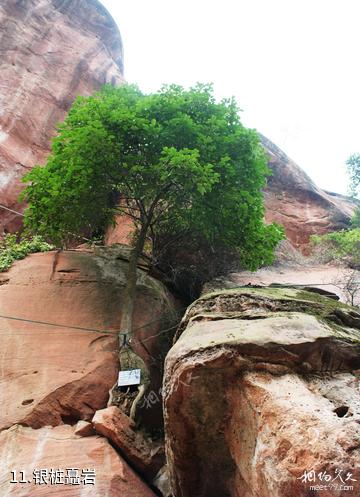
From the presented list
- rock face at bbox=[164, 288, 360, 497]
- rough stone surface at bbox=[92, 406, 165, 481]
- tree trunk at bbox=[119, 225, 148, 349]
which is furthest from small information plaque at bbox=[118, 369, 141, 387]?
rock face at bbox=[164, 288, 360, 497]

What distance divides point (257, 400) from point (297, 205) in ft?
56.7

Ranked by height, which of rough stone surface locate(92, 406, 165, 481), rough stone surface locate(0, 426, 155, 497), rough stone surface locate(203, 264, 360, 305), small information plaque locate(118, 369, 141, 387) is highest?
rough stone surface locate(203, 264, 360, 305)

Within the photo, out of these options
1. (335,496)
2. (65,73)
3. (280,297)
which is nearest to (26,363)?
(280,297)

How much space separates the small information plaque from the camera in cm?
717

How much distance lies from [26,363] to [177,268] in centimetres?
501

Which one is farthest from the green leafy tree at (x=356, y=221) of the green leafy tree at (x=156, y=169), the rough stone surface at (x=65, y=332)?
the rough stone surface at (x=65, y=332)

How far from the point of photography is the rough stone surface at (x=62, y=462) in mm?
5254

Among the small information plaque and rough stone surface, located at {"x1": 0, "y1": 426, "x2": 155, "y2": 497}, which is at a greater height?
the small information plaque

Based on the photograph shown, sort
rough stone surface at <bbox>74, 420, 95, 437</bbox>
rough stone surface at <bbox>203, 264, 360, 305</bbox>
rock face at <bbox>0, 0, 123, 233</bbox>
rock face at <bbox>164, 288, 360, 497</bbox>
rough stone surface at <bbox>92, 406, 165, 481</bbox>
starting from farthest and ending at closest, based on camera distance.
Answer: rock face at <bbox>0, 0, 123, 233</bbox> < rough stone surface at <bbox>203, 264, 360, 305</bbox> < rough stone surface at <bbox>74, 420, 95, 437</bbox> < rough stone surface at <bbox>92, 406, 165, 481</bbox> < rock face at <bbox>164, 288, 360, 497</bbox>

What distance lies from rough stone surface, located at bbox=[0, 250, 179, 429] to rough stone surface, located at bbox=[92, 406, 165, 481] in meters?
0.67

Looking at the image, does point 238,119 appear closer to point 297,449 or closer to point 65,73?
point 297,449

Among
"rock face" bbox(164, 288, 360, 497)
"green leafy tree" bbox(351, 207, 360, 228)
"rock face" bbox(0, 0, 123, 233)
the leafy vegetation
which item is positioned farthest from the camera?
"green leafy tree" bbox(351, 207, 360, 228)

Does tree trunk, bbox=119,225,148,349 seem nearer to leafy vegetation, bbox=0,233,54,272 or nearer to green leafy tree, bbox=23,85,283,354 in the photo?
green leafy tree, bbox=23,85,283,354

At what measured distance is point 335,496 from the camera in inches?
125
